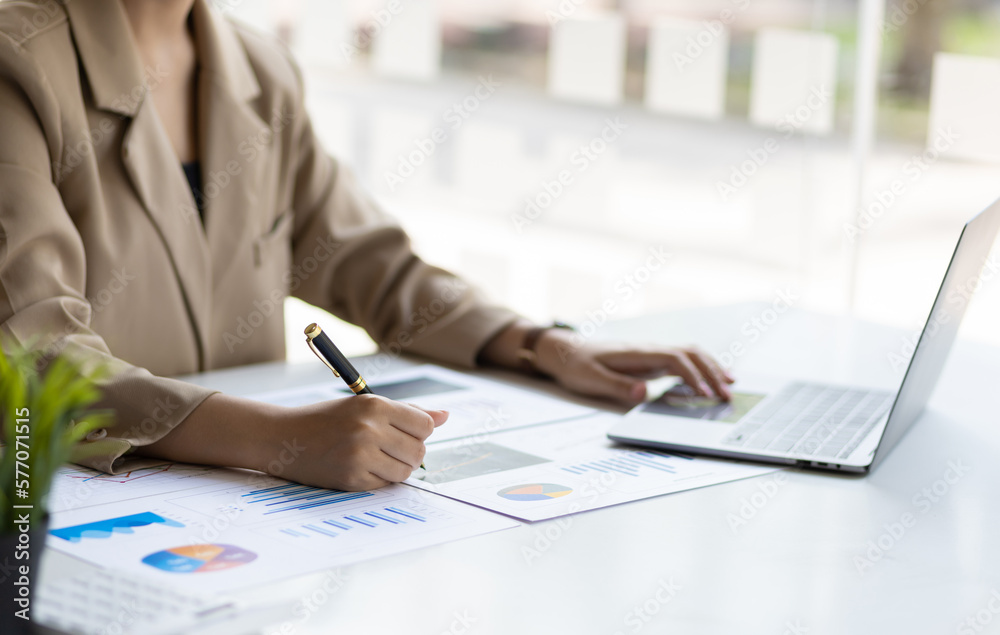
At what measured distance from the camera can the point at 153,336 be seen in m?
1.53

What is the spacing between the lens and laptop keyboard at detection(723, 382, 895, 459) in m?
1.25

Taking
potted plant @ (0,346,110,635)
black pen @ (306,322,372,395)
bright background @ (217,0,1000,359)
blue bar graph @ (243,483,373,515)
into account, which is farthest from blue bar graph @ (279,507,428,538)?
bright background @ (217,0,1000,359)

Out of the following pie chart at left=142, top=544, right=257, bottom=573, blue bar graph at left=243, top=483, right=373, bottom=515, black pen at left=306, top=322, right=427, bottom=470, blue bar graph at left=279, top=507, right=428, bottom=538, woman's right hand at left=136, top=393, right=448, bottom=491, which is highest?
black pen at left=306, top=322, right=427, bottom=470

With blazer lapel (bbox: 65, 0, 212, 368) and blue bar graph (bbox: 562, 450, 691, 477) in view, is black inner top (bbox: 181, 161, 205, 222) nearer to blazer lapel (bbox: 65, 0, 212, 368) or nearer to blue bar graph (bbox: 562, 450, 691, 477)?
blazer lapel (bbox: 65, 0, 212, 368)

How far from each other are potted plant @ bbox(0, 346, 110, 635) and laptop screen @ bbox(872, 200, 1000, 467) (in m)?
0.80

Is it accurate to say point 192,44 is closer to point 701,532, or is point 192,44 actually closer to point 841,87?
point 701,532

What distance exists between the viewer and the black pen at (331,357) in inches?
43.1

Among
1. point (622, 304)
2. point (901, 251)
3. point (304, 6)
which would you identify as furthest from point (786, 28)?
point (304, 6)

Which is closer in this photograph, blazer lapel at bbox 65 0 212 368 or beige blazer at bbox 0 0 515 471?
beige blazer at bbox 0 0 515 471

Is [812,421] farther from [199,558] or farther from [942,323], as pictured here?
[199,558]

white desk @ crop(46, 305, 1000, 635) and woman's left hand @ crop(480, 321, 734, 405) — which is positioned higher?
woman's left hand @ crop(480, 321, 734, 405)

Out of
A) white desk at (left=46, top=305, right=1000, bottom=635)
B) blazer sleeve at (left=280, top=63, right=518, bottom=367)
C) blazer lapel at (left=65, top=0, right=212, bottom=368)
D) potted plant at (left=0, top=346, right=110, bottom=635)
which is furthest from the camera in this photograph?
blazer sleeve at (left=280, top=63, right=518, bottom=367)

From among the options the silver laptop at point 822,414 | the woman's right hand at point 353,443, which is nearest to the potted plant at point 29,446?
the woman's right hand at point 353,443

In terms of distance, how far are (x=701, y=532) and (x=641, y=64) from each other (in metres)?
3.47
